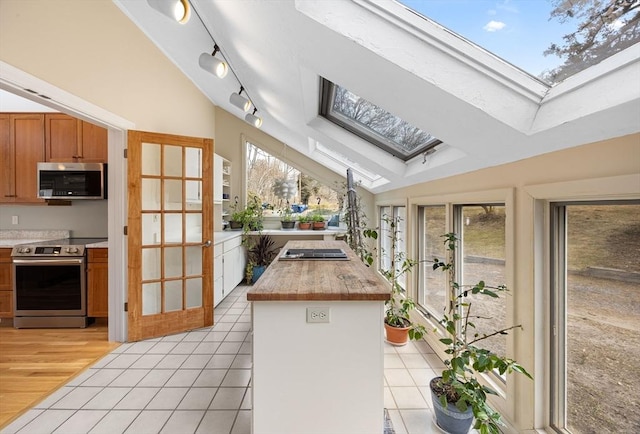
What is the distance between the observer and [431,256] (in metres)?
2.96

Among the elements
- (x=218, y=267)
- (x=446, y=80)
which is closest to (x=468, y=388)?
(x=446, y=80)

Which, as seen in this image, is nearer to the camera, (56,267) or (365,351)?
(365,351)

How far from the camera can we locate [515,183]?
1.52 m

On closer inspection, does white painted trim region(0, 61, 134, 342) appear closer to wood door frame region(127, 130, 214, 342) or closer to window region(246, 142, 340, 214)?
wood door frame region(127, 130, 214, 342)

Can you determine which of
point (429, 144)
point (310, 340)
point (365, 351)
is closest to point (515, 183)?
point (429, 144)

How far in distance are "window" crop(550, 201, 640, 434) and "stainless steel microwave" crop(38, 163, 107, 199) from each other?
396cm

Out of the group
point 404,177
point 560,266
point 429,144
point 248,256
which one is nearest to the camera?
point 560,266

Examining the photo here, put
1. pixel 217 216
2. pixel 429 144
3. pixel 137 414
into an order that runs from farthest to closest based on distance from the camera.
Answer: pixel 217 216 < pixel 429 144 < pixel 137 414

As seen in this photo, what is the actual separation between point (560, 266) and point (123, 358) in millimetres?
3113

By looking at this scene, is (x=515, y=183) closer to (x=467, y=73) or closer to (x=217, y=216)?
(x=467, y=73)

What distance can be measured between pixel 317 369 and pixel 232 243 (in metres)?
3.17

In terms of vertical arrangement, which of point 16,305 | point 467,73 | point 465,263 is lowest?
point 16,305

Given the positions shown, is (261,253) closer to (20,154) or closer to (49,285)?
(49,285)

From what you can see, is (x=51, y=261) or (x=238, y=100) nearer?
(x=51, y=261)
